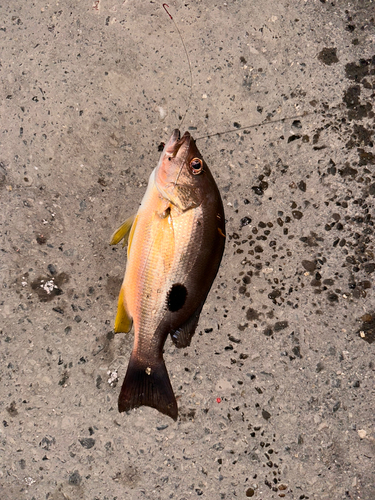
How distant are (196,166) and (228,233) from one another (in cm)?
64

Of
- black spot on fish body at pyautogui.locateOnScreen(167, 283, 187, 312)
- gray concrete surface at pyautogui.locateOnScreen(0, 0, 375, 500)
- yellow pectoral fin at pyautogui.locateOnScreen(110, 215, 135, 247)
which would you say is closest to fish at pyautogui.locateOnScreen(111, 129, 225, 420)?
black spot on fish body at pyautogui.locateOnScreen(167, 283, 187, 312)

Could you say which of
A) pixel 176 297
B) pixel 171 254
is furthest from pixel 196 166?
pixel 176 297

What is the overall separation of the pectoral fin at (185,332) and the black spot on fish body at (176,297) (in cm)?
17

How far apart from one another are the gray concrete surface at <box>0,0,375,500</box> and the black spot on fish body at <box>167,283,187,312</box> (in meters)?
0.46

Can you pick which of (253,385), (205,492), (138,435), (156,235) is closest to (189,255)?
(156,235)

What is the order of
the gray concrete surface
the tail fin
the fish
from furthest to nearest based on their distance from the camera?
the gray concrete surface → the tail fin → the fish

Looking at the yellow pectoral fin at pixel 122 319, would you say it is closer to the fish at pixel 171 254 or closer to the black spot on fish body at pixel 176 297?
the fish at pixel 171 254

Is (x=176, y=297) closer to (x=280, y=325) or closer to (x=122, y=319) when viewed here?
(x=122, y=319)

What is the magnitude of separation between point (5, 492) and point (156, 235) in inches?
89.3

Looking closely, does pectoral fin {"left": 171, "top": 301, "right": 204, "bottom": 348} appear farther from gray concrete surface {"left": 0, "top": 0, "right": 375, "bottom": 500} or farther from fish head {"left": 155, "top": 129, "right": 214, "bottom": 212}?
fish head {"left": 155, "top": 129, "right": 214, "bottom": 212}

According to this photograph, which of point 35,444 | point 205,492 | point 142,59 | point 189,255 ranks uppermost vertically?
point 142,59

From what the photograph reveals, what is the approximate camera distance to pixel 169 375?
103 inches

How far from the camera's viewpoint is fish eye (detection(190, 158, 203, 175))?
2.27m

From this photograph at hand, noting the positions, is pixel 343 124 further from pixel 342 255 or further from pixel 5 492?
pixel 5 492
